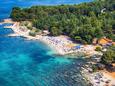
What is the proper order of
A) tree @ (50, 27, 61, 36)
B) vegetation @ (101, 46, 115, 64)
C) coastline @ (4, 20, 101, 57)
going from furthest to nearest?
tree @ (50, 27, 61, 36)
coastline @ (4, 20, 101, 57)
vegetation @ (101, 46, 115, 64)

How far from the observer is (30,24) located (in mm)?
137250

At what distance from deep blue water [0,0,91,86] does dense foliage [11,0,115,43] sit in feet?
44.4

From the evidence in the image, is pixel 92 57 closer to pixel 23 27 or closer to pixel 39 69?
pixel 39 69

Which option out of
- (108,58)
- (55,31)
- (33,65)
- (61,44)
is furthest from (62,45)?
(108,58)

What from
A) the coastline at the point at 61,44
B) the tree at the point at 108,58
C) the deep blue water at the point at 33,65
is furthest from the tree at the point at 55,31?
the tree at the point at 108,58

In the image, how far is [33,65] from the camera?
100812 mm

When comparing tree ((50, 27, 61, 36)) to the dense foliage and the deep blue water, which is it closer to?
the dense foliage

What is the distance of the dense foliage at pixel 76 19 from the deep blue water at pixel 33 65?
44.4ft

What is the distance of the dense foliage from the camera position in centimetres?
11812

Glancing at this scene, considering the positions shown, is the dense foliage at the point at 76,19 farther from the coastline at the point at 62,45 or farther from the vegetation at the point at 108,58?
the vegetation at the point at 108,58

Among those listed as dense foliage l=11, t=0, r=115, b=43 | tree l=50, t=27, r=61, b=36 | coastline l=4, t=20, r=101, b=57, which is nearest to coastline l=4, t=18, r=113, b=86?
coastline l=4, t=20, r=101, b=57

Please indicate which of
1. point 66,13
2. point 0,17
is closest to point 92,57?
point 66,13

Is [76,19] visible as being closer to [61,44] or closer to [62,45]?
[61,44]

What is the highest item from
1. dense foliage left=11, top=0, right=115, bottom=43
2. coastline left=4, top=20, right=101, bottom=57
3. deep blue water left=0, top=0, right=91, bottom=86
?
dense foliage left=11, top=0, right=115, bottom=43
